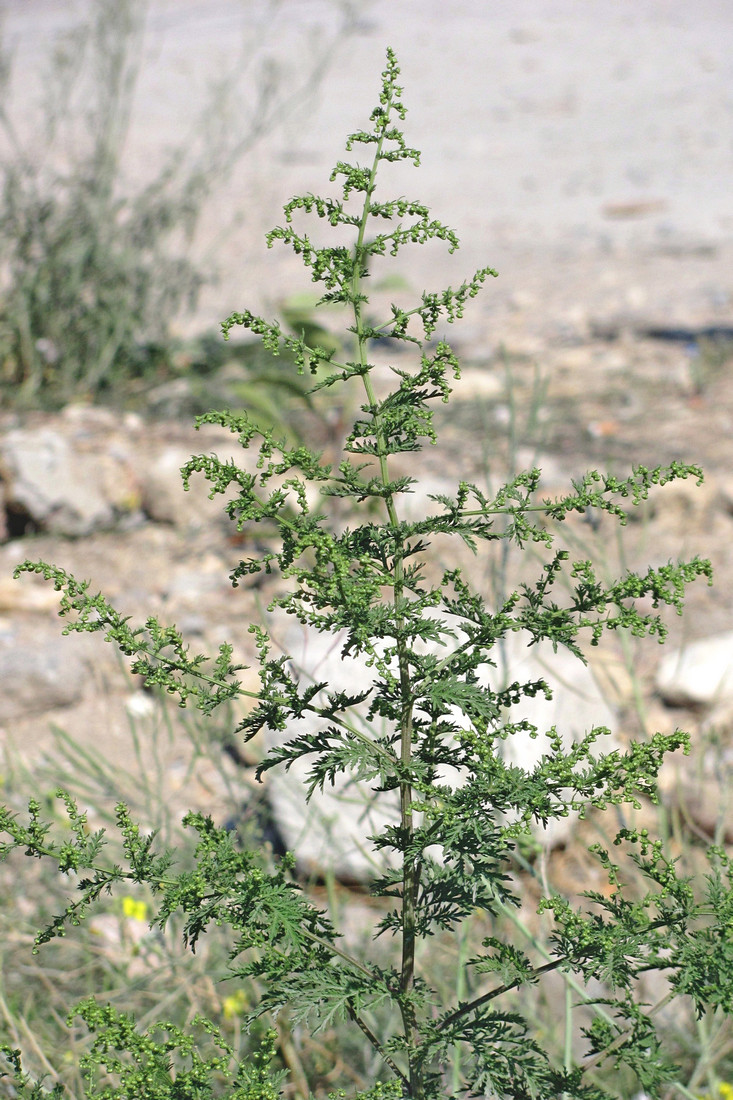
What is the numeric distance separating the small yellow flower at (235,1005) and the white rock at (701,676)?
1.75m

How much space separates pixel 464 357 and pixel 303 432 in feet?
4.79

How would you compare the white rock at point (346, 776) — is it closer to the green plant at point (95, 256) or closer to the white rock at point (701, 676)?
the white rock at point (701, 676)

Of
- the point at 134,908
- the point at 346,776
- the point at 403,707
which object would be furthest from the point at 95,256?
the point at 403,707

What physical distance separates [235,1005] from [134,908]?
0.40 meters

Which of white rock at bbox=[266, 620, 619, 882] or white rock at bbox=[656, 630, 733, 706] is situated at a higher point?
white rock at bbox=[656, 630, 733, 706]

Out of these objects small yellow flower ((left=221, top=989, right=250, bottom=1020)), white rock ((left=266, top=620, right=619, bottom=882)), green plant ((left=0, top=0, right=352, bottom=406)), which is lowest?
small yellow flower ((left=221, top=989, right=250, bottom=1020))

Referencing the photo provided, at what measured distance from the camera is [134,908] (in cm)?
249

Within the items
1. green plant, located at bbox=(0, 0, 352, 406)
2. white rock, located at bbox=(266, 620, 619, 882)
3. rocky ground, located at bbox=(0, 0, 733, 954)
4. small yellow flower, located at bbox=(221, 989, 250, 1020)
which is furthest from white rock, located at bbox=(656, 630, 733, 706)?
green plant, located at bbox=(0, 0, 352, 406)

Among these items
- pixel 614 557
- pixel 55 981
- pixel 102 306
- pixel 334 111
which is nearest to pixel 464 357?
pixel 102 306

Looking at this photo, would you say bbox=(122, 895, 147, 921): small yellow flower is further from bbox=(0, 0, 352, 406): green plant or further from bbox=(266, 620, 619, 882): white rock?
bbox=(0, 0, 352, 406): green plant

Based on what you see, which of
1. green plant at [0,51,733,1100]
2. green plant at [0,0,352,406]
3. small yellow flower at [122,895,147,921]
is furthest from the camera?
green plant at [0,0,352,406]

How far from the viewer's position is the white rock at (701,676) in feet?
11.4

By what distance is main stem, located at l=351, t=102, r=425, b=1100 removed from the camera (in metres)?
1.20

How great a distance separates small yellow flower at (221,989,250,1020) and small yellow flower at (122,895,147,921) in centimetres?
31
